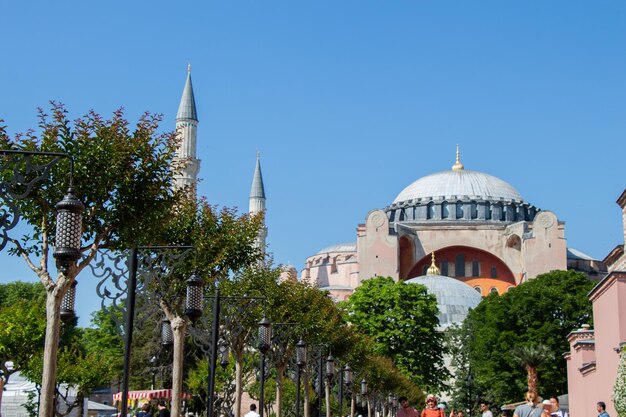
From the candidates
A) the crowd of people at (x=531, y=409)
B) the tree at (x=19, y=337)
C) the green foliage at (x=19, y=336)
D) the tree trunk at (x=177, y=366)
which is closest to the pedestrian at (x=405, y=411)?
the crowd of people at (x=531, y=409)

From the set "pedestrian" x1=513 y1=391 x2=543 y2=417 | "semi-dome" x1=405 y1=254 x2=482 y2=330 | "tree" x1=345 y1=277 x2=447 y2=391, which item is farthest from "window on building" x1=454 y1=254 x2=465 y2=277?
"pedestrian" x1=513 y1=391 x2=543 y2=417

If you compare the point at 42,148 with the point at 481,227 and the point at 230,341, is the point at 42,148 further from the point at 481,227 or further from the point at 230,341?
the point at 481,227

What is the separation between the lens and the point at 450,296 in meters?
91.7

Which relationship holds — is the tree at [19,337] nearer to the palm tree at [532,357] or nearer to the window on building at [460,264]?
the palm tree at [532,357]

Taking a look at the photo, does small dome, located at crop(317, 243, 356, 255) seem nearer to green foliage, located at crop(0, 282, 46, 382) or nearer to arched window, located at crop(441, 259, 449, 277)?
arched window, located at crop(441, 259, 449, 277)

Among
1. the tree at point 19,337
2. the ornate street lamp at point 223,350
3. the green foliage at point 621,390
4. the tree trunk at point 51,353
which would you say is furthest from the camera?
the tree at point 19,337

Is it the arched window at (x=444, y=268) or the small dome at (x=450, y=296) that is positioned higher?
the arched window at (x=444, y=268)

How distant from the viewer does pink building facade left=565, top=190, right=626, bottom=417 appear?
88.5 ft

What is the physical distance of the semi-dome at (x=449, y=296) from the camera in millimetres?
90688

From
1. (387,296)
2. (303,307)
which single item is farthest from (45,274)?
(387,296)

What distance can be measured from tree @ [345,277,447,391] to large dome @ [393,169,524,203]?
3716 centimetres

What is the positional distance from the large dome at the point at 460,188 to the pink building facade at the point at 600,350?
69174 millimetres

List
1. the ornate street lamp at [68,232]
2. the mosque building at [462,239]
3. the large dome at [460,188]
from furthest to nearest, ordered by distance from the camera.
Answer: the large dome at [460,188], the mosque building at [462,239], the ornate street lamp at [68,232]

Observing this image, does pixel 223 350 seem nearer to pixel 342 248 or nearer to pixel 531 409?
pixel 531 409
